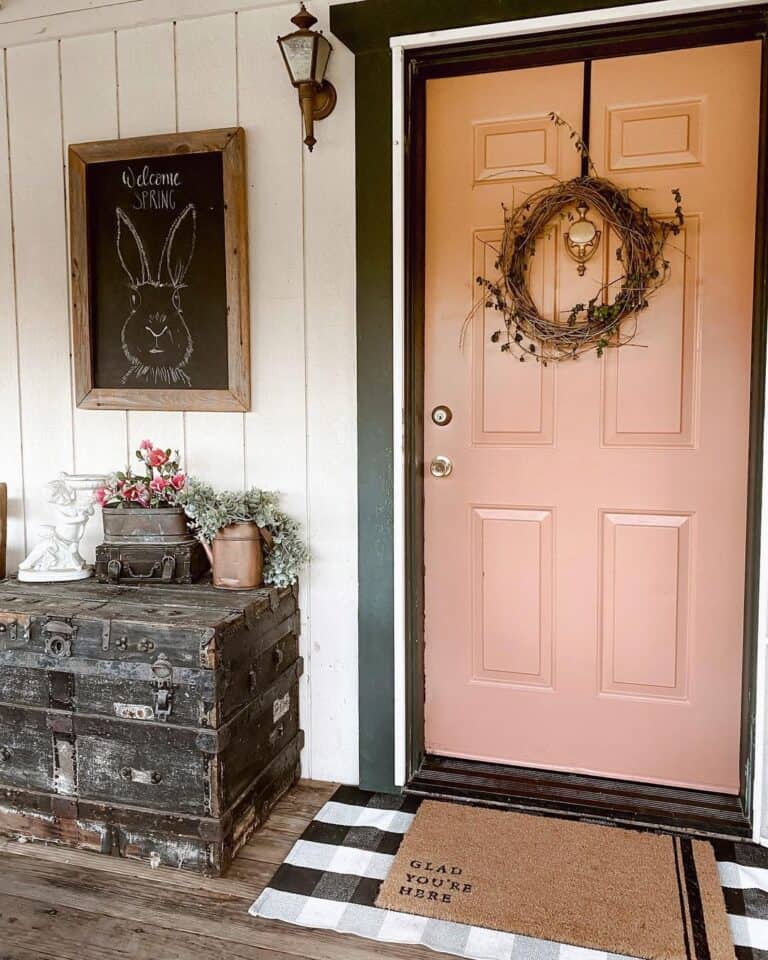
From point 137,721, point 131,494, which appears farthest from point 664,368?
point 137,721

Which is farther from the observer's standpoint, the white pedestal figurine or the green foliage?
the white pedestal figurine

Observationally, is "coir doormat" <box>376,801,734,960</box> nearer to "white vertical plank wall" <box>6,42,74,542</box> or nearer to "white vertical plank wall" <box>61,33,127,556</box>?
"white vertical plank wall" <box>61,33,127,556</box>

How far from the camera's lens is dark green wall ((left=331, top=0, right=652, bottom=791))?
2338 millimetres

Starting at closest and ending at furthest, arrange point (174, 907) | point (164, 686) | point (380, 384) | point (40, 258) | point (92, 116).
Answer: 1. point (174, 907)
2. point (164, 686)
3. point (380, 384)
4. point (92, 116)
5. point (40, 258)

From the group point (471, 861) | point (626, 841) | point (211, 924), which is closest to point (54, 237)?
point (211, 924)

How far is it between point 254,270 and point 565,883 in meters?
1.92

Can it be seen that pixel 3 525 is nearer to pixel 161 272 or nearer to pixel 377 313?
pixel 161 272

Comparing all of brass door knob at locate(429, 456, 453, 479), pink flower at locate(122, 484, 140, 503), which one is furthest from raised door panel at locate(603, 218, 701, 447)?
pink flower at locate(122, 484, 140, 503)

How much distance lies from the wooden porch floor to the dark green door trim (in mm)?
463

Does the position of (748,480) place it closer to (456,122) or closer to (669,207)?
(669,207)

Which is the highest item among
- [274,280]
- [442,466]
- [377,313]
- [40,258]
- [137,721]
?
[40,258]

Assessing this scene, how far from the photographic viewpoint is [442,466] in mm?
2568

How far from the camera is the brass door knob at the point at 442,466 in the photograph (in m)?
2.57

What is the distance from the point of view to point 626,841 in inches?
88.0
